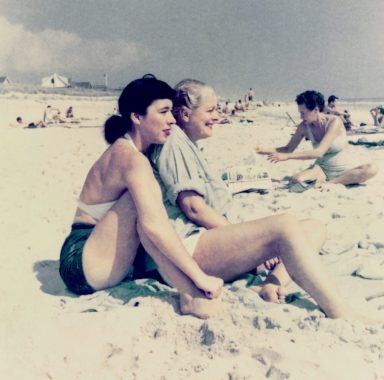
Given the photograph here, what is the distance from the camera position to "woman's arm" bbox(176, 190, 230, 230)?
191 cm

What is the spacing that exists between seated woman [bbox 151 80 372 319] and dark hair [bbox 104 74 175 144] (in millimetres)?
126

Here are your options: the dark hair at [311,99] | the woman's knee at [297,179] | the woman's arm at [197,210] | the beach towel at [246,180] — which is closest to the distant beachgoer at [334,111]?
the dark hair at [311,99]

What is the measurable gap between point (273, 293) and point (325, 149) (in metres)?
2.44

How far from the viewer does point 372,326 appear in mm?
1646

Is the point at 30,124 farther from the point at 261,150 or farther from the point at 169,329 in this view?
the point at 169,329

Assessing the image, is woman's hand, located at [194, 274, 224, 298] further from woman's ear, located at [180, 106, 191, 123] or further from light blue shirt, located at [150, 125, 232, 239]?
woman's ear, located at [180, 106, 191, 123]

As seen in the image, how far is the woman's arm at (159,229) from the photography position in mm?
1714

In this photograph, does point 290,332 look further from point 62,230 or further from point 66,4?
point 66,4

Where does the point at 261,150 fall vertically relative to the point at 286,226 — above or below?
above

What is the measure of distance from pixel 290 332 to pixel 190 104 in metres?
0.93

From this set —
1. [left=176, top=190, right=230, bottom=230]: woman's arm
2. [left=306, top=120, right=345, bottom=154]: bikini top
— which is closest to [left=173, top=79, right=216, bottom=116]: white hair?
[left=176, top=190, right=230, bottom=230]: woman's arm

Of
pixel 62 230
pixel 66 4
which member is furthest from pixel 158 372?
pixel 66 4

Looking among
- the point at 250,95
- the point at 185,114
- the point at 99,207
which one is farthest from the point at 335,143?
the point at 250,95

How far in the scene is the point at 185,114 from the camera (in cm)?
200
